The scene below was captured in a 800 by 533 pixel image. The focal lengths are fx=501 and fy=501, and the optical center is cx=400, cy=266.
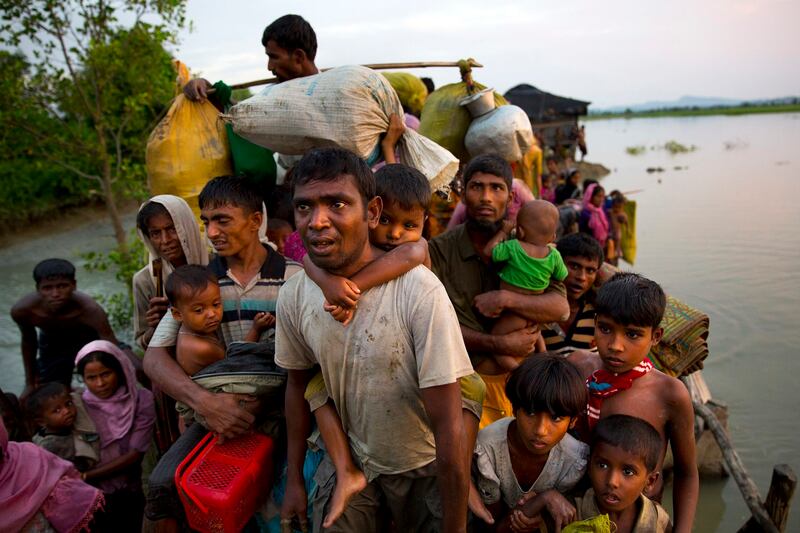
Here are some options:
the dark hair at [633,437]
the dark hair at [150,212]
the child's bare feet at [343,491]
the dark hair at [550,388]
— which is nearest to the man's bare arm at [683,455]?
the dark hair at [633,437]

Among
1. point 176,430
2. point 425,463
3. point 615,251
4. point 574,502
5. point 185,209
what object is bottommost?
point 615,251

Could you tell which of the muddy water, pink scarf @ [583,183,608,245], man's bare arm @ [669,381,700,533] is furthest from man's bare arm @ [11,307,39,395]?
pink scarf @ [583,183,608,245]

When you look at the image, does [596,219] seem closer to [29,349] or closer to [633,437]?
[633,437]

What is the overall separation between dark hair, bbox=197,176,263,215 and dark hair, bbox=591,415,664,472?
1807 millimetres

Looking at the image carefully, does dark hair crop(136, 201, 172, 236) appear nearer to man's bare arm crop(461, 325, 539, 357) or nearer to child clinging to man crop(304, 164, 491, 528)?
child clinging to man crop(304, 164, 491, 528)

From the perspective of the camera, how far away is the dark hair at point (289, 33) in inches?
104

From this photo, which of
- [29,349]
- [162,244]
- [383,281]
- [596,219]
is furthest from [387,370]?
[596,219]

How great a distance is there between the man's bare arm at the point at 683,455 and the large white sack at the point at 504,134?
1.70 metres

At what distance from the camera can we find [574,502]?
6.02ft

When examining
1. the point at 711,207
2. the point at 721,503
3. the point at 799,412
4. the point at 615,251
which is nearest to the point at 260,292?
the point at 721,503

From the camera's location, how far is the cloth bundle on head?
2.67m

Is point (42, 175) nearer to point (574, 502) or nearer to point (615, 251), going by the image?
point (615, 251)

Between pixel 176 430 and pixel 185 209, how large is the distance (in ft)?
3.94

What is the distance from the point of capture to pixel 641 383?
6.57ft
